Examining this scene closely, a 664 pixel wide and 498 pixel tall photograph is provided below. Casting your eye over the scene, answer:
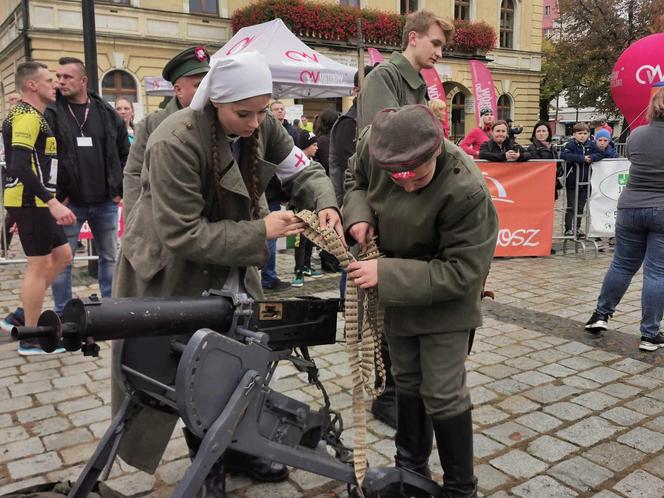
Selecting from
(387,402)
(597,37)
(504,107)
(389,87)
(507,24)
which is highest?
(507,24)

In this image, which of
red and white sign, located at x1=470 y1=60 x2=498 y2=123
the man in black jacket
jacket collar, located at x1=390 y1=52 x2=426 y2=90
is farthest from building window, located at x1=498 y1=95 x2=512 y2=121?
jacket collar, located at x1=390 y1=52 x2=426 y2=90

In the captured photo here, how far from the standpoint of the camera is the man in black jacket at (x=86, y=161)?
4742 mm

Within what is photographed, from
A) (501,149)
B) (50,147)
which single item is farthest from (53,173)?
(501,149)

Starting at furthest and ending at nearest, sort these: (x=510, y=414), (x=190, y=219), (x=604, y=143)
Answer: (x=604, y=143) → (x=510, y=414) → (x=190, y=219)

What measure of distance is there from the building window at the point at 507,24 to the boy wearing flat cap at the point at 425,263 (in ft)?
99.3

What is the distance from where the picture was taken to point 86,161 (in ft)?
15.9

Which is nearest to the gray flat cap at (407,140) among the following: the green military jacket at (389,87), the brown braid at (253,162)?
the brown braid at (253,162)

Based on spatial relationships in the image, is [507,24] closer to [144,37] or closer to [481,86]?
[481,86]

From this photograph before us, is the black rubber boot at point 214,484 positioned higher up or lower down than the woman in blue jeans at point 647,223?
lower down

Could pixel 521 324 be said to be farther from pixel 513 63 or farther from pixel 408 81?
pixel 513 63

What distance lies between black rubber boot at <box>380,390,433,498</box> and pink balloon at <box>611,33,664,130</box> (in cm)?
1032

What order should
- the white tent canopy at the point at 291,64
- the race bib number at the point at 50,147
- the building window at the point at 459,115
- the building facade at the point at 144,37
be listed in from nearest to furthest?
the race bib number at the point at 50,147, the white tent canopy at the point at 291,64, the building facade at the point at 144,37, the building window at the point at 459,115

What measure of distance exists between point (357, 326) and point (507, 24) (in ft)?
102

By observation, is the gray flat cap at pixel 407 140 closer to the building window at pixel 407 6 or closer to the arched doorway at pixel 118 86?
the arched doorway at pixel 118 86
